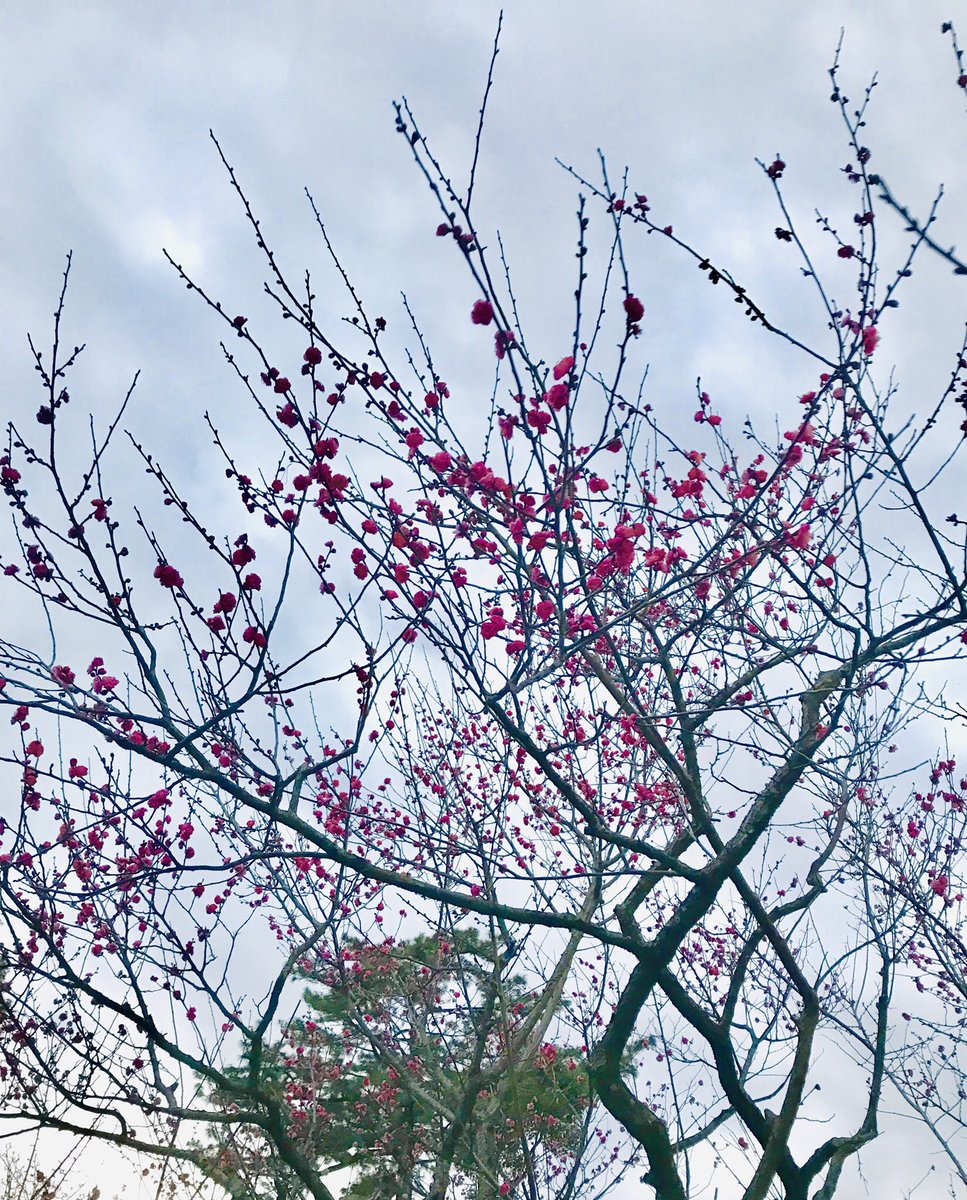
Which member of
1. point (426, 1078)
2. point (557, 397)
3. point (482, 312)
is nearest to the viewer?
point (482, 312)

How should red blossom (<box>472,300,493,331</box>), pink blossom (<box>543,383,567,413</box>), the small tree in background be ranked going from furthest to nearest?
the small tree in background → pink blossom (<box>543,383,567,413</box>) → red blossom (<box>472,300,493,331</box>)

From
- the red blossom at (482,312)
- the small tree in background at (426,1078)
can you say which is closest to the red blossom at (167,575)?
the red blossom at (482,312)

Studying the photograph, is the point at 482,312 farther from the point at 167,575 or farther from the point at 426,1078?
the point at 426,1078

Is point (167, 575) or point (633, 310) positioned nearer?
point (633, 310)

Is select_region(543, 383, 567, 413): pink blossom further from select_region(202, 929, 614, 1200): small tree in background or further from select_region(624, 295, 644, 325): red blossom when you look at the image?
select_region(202, 929, 614, 1200): small tree in background

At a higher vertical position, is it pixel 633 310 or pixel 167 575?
pixel 633 310

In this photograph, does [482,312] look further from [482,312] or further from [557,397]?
[557,397]

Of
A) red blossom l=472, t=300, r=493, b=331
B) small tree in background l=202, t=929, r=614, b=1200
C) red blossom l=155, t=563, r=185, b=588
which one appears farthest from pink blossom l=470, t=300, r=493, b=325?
small tree in background l=202, t=929, r=614, b=1200

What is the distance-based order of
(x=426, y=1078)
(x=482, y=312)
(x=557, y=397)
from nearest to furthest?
(x=482, y=312)
(x=557, y=397)
(x=426, y=1078)

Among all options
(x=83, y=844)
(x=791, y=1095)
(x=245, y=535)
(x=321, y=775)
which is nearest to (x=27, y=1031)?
(x=83, y=844)

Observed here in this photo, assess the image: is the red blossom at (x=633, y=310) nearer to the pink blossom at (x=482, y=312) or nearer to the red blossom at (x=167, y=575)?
the pink blossom at (x=482, y=312)

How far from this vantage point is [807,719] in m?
6.49

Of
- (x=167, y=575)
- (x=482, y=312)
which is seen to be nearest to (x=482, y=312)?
(x=482, y=312)

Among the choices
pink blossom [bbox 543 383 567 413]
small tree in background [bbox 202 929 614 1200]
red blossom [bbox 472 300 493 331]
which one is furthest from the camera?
small tree in background [bbox 202 929 614 1200]
